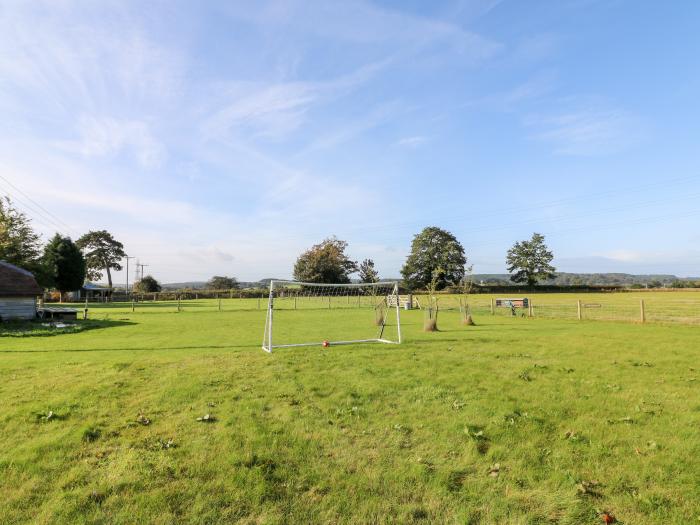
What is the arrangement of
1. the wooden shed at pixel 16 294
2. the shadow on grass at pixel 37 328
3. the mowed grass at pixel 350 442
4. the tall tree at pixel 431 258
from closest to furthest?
1. the mowed grass at pixel 350 442
2. the shadow on grass at pixel 37 328
3. the wooden shed at pixel 16 294
4. the tall tree at pixel 431 258

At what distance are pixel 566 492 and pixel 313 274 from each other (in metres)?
69.1

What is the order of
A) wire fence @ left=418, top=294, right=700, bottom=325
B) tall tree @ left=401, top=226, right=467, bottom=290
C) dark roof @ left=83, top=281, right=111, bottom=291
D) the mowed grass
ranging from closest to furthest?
the mowed grass, wire fence @ left=418, top=294, right=700, bottom=325, dark roof @ left=83, top=281, right=111, bottom=291, tall tree @ left=401, top=226, right=467, bottom=290

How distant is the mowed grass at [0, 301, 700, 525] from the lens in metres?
3.82

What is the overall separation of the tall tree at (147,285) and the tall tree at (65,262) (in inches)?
671

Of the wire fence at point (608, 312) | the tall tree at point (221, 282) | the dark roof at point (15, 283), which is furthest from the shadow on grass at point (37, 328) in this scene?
the tall tree at point (221, 282)

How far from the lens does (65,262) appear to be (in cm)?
6088

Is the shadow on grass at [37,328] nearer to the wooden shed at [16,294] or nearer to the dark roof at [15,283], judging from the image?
the wooden shed at [16,294]

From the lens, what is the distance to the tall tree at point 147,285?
266ft

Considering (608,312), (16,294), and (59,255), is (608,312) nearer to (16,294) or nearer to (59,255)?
(16,294)

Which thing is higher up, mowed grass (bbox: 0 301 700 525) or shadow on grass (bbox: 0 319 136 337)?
mowed grass (bbox: 0 301 700 525)

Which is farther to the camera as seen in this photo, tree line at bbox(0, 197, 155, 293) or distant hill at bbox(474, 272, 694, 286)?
distant hill at bbox(474, 272, 694, 286)

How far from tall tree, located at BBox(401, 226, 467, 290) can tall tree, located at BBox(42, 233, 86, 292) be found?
5623 centimetres

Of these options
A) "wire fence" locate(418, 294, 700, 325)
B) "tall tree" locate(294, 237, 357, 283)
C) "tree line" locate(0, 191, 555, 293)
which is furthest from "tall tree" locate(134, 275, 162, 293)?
"wire fence" locate(418, 294, 700, 325)

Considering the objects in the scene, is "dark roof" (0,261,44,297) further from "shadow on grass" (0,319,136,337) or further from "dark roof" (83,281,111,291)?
"dark roof" (83,281,111,291)
